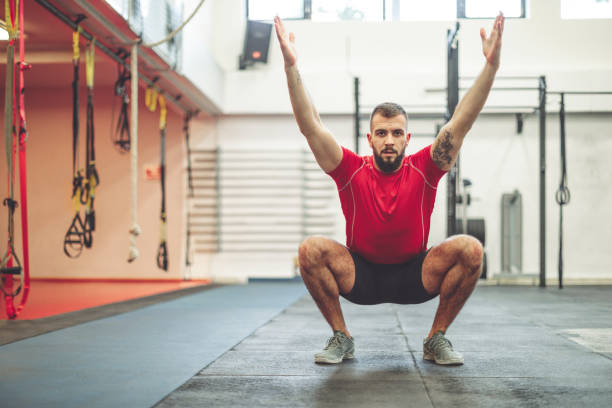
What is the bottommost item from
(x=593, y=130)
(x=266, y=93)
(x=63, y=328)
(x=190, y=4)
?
(x=63, y=328)

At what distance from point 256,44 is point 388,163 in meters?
5.39

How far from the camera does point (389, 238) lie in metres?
2.14

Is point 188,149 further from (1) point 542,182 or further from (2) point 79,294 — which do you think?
(1) point 542,182

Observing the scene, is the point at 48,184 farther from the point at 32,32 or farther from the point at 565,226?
the point at 565,226

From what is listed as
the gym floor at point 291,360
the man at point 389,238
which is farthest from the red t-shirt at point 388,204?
the gym floor at point 291,360

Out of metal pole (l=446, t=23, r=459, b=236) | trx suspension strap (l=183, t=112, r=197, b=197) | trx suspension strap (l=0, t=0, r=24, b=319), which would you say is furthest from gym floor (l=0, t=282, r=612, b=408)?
trx suspension strap (l=183, t=112, r=197, b=197)

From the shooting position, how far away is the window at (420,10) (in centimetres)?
724

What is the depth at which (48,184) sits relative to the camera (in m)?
7.15

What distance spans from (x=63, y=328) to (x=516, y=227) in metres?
5.48

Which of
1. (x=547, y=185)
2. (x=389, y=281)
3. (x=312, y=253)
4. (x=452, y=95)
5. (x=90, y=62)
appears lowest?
(x=389, y=281)

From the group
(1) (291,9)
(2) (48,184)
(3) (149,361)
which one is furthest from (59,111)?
(3) (149,361)

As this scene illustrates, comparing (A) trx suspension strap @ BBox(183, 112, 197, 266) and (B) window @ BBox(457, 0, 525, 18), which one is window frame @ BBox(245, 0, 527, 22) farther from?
(A) trx suspension strap @ BBox(183, 112, 197, 266)

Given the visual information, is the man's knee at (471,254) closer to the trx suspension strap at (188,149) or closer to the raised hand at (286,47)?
the raised hand at (286,47)

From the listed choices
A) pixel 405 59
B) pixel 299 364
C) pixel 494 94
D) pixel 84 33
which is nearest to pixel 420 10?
pixel 405 59
